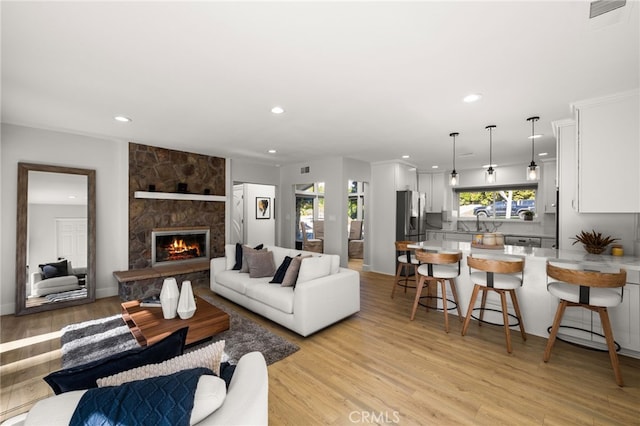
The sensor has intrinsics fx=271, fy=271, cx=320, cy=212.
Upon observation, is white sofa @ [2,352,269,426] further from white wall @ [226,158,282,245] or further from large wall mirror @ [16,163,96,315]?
white wall @ [226,158,282,245]

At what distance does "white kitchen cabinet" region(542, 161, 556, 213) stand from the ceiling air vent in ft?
16.8

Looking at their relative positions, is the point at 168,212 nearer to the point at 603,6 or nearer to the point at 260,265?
the point at 260,265

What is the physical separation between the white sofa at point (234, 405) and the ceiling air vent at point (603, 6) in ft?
A: 8.50

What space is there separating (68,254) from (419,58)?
523 centimetres

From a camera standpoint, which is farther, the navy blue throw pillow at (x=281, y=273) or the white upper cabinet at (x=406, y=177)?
the white upper cabinet at (x=406, y=177)

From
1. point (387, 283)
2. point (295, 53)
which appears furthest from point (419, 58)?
point (387, 283)

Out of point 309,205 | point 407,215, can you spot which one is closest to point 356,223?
point 309,205

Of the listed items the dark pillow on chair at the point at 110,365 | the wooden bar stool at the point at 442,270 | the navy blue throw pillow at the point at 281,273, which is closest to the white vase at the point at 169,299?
the navy blue throw pillow at the point at 281,273

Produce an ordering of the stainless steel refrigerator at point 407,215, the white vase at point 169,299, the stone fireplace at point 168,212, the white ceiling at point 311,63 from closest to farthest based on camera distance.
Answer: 1. the white ceiling at point 311,63
2. the white vase at point 169,299
3. the stone fireplace at point 168,212
4. the stainless steel refrigerator at point 407,215

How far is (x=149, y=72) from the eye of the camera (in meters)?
2.28

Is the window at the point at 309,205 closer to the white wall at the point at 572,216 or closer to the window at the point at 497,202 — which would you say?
the window at the point at 497,202

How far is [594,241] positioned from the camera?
3.08m

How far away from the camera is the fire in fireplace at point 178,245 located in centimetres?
500

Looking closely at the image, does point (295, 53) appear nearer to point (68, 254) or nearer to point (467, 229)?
point (68, 254)
